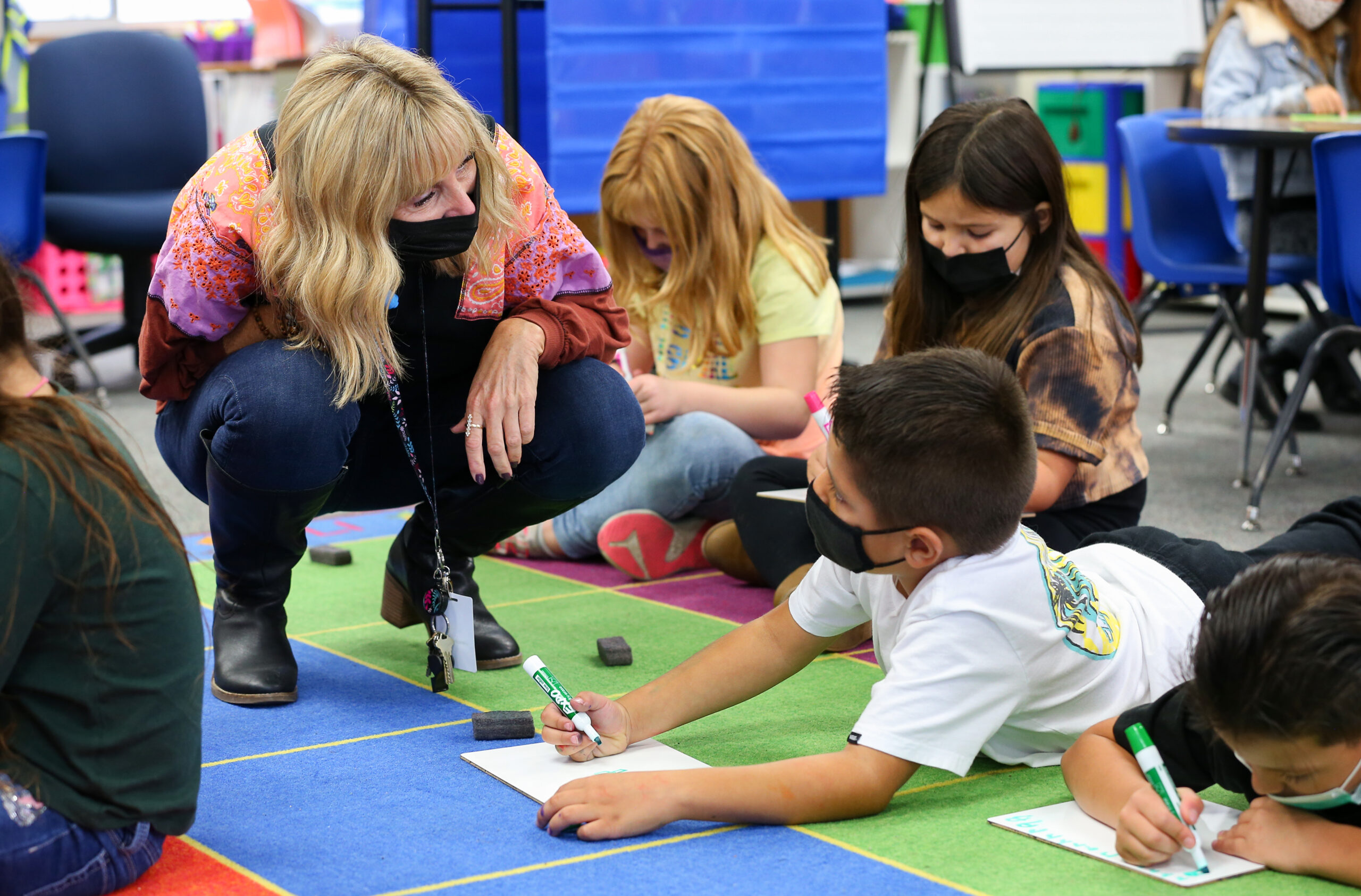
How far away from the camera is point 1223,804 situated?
1327mm

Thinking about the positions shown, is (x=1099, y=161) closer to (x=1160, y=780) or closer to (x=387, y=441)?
(x=387, y=441)

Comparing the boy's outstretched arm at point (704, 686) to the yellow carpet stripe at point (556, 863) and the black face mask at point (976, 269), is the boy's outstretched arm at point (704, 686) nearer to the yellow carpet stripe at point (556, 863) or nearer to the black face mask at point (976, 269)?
the yellow carpet stripe at point (556, 863)

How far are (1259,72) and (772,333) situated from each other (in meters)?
1.93

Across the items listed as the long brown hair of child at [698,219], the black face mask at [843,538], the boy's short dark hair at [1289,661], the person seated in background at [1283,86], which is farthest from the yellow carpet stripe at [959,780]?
the person seated in background at [1283,86]

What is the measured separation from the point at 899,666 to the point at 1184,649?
0.33 meters

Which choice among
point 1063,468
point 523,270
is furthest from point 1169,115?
point 523,270

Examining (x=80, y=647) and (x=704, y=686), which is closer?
(x=80, y=647)

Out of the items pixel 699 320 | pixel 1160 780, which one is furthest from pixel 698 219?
pixel 1160 780

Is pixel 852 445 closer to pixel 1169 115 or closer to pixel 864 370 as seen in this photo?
pixel 864 370

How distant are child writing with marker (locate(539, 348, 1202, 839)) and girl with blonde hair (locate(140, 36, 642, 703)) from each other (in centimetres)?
51

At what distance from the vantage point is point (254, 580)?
174 centimetres

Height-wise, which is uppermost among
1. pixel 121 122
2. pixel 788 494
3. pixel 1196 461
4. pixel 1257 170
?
pixel 1257 170

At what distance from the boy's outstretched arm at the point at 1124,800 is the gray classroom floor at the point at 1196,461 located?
4.05ft

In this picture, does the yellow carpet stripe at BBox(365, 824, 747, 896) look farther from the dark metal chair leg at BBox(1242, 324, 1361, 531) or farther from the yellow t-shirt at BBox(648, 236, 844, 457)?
the dark metal chair leg at BBox(1242, 324, 1361, 531)
